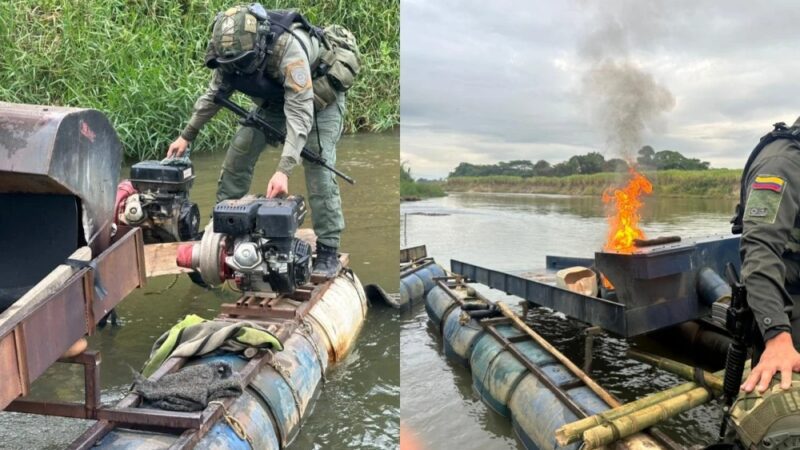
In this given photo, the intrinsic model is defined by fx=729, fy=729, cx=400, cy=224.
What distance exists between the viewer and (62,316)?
10.7 ft

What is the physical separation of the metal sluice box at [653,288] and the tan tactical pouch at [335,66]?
2680 millimetres

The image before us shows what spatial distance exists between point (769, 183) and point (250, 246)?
3.10 metres

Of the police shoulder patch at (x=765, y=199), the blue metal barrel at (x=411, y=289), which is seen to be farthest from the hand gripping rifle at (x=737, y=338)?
the blue metal barrel at (x=411, y=289)

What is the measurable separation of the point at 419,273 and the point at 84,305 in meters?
6.57

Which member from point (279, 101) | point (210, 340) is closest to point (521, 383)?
point (210, 340)

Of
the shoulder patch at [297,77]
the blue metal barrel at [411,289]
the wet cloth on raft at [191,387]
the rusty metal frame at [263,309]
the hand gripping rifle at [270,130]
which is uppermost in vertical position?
the shoulder patch at [297,77]

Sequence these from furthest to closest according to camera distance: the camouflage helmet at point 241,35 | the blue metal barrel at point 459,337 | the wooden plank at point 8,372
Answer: the blue metal barrel at point 459,337 < the camouflage helmet at point 241,35 < the wooden plank at point 8,372

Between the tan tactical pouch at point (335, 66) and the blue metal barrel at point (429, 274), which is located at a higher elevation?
the tan tactical pouch at point (335, 66)

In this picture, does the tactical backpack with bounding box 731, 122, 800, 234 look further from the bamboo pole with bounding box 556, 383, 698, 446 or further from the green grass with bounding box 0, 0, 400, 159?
the green grass with bounding box 0, 0, 400, 159

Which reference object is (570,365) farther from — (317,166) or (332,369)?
(317,166)

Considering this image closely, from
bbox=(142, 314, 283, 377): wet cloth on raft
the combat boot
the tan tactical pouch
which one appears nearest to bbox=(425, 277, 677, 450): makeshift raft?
the combat boot

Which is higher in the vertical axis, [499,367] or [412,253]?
[412,253]

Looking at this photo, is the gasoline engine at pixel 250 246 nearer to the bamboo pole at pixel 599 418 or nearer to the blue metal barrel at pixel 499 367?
the blue metal barrel at pixel 499 367

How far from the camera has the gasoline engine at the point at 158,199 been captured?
6.13 metres
